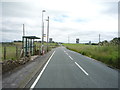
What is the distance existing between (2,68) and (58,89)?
490 cm

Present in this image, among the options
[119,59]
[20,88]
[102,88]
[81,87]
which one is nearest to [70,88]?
[81,87]

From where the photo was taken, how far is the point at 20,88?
643 cm

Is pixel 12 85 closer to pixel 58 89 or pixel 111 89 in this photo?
pixel 58 89

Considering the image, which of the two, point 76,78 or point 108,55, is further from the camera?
point 108,55

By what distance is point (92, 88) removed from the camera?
22.2 ft

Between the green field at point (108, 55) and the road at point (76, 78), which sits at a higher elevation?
the green field at point (108, 55)

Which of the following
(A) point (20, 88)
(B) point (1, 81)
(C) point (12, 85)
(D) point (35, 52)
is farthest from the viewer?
(D) point (35, 52)

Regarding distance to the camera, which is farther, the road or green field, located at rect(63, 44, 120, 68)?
green field, located at rect(63, 44, 120, 68)

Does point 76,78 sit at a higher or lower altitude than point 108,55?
lower

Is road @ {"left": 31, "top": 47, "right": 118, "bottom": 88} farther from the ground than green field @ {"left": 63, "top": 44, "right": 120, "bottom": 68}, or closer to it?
closer to it

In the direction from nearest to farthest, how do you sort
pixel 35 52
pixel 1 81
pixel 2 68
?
pixel 1 81 → pixel 2 68 → pixel 35 52

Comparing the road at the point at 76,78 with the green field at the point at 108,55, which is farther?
the green field at the point at 108,55

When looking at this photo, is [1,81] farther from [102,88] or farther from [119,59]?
[119,59]

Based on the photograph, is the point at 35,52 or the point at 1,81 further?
the point at 35,52
